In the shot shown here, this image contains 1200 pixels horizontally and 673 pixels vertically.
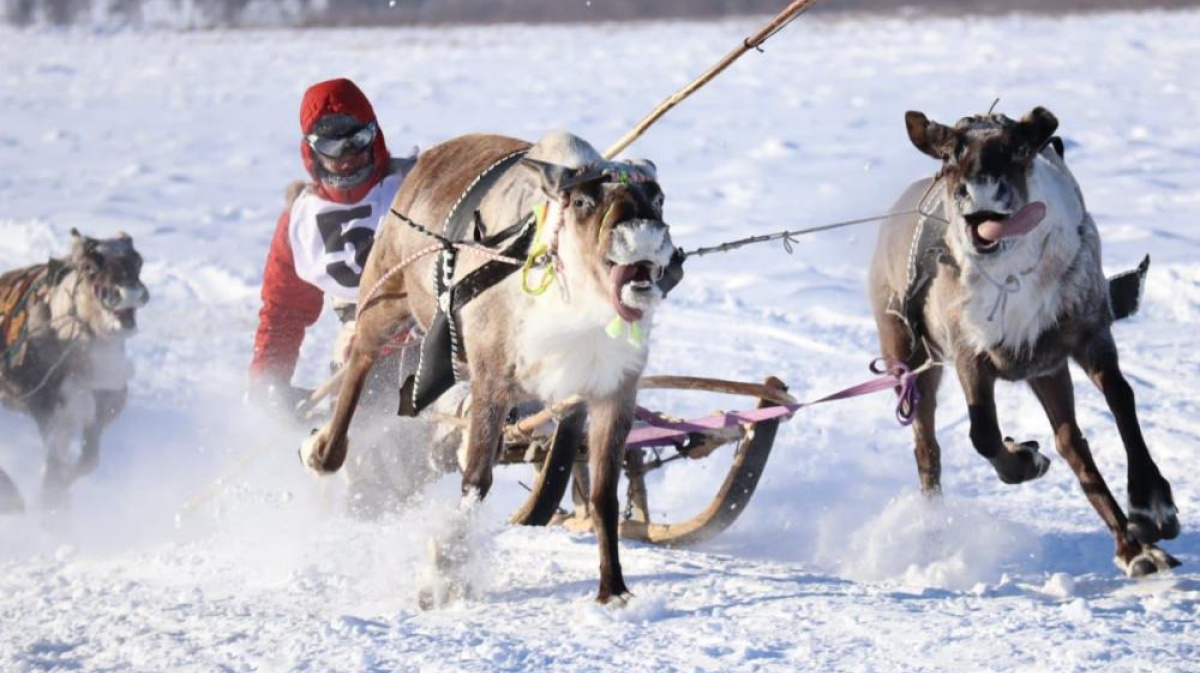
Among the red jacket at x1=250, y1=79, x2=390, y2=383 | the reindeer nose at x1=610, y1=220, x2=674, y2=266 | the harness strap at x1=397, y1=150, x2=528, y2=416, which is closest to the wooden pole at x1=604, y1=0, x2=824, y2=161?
the harness strap at x1=397, y1=150, x2=528, y2=416

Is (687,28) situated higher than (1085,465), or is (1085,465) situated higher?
(687,28)

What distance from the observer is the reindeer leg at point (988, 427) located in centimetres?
564

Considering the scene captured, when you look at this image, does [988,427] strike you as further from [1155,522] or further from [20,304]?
[20,304]

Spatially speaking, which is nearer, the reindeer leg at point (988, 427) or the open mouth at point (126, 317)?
the reindeer leg at point (988, 427)

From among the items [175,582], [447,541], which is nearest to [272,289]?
[175,582]

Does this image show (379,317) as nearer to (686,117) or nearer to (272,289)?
(272,289)

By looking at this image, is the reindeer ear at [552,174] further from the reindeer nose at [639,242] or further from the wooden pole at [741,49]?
the wooden pole at [741,49]

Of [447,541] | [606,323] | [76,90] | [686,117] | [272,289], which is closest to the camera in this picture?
[606,323]

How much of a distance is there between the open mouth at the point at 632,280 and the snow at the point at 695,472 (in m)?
0.98

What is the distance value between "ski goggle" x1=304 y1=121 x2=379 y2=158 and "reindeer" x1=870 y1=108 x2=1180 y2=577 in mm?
2203

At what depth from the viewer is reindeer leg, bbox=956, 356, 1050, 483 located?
5.64m

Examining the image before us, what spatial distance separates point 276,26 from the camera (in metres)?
40.5

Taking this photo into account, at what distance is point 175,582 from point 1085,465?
3.25 meters

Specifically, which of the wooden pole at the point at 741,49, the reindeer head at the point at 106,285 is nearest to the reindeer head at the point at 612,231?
the wooden pole at the point at 741,49
